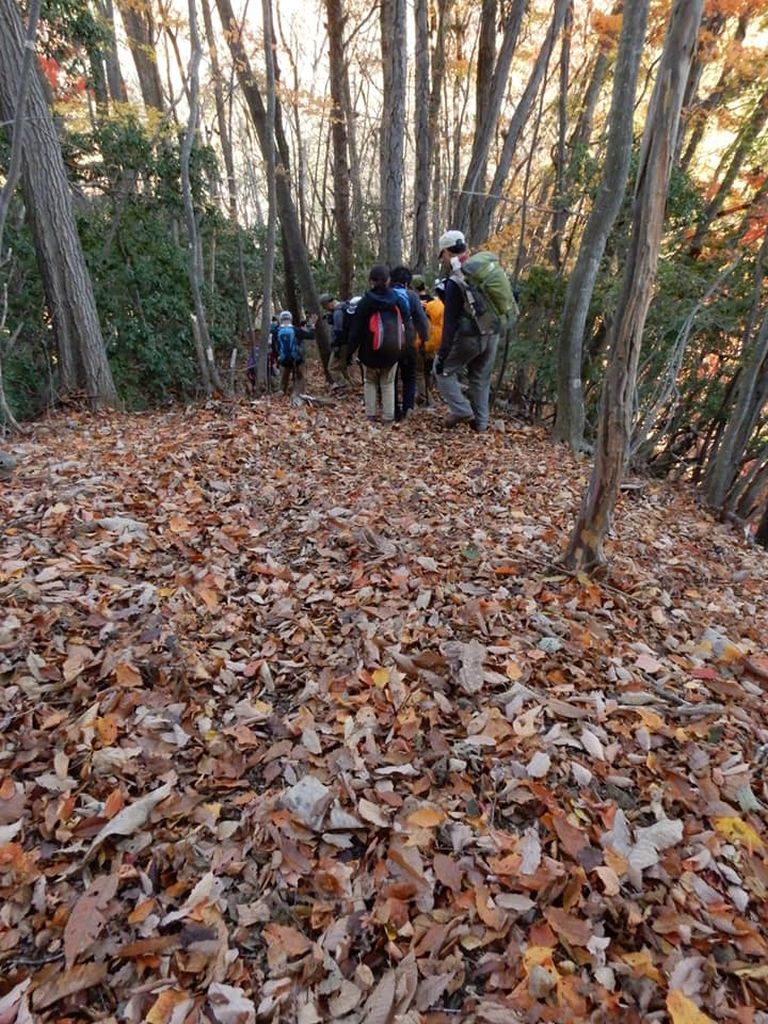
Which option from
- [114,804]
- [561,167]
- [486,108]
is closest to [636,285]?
[114,804]

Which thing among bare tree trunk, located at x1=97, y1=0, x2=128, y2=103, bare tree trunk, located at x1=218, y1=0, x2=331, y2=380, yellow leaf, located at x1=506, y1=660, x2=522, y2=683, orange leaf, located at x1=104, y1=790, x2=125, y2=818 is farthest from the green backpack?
bare tree trunk, located at x1=97, y1=0, x2=128, y2=103

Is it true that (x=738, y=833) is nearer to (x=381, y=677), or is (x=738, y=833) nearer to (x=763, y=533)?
(x=381, y=677)

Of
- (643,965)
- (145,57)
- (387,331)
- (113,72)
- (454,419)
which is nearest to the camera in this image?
(643,965)

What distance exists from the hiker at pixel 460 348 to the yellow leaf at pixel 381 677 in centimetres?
457

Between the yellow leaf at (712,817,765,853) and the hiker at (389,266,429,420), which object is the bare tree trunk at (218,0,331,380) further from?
the yellow leaf at (712,817,765,853)

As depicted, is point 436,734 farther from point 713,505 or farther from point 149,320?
point 149,320

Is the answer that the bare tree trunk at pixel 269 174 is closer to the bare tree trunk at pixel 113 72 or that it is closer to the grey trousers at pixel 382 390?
the grey trousers at pixel 382 390

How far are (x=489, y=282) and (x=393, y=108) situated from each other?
381 centimetres

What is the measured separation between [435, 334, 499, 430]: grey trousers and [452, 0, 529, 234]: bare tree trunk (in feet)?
9.04

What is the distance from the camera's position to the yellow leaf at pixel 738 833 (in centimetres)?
227

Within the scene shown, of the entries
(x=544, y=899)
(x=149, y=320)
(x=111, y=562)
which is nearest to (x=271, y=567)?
(x=111, y=562)

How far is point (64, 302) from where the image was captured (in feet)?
23.6

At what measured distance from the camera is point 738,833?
2309mm

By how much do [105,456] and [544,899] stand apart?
5326 millimetres
